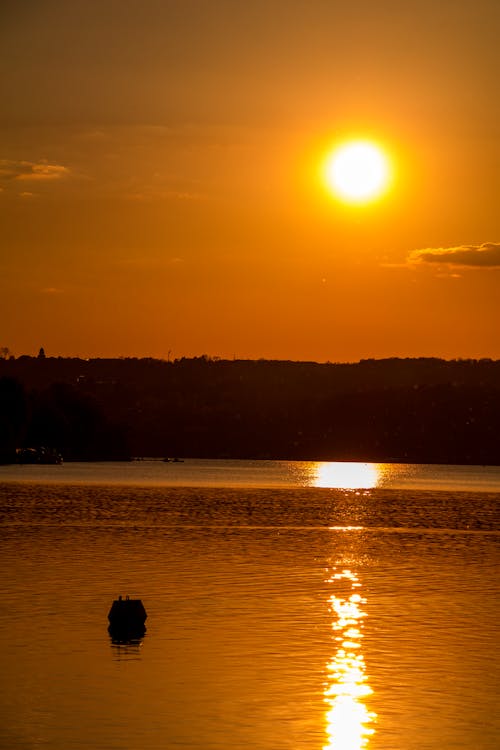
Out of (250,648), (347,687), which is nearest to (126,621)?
(250,648)

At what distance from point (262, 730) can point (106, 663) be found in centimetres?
1139

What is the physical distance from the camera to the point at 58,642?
174 ft

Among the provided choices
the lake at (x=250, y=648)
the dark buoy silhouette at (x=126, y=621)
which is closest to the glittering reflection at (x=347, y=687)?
the lake at (x=250, y=648)

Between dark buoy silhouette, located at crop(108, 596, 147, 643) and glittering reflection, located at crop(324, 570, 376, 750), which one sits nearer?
glittering reflection, located at crop(324, 570, 376, 750)

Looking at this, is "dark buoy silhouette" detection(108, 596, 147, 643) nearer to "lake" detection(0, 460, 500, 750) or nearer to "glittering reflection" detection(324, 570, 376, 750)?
"lake" detection(0, 460, 500, 750)

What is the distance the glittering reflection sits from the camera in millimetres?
38281

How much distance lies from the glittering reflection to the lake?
9 centimetres

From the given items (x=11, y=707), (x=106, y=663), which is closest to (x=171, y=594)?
(x=106, y=663)

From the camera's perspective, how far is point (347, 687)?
45156mm

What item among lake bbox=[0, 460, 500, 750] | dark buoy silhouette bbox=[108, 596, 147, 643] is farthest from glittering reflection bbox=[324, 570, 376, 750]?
dark buoy silhouette bbox=[108, 596, 147, 643]

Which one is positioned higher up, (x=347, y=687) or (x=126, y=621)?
(x=126, y=621)

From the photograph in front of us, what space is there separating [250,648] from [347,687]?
333 inches

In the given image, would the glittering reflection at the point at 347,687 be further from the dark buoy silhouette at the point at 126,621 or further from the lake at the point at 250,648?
the dark buoy silhouette at the point at 126,621

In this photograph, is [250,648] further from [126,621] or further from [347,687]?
[347,687]
